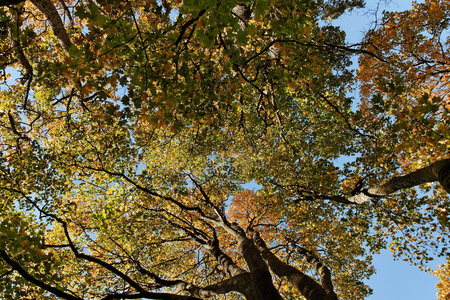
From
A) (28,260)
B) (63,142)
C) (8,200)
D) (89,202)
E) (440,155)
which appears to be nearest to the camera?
(28,260)

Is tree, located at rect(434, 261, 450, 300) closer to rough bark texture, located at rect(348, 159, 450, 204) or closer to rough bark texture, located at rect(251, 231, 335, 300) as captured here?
rough bark texture, located at rect(348, 159, 450, 204)

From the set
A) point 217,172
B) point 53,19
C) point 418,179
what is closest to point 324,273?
point 418,179

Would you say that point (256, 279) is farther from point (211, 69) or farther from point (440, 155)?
point (440, 155)

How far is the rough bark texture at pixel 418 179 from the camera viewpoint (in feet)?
11.4

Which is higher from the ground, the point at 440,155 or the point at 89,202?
the point at 89,202

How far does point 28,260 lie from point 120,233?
395 cm

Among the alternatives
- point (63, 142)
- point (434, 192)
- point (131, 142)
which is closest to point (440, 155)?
point (434, 192)

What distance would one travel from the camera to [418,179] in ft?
15.0

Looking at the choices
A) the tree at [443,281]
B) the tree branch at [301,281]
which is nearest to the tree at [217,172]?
the tree branch at [301,281]

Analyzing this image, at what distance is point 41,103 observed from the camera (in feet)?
30.8

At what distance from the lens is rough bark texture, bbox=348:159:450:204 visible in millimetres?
3486

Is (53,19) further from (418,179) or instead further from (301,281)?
(418,179)

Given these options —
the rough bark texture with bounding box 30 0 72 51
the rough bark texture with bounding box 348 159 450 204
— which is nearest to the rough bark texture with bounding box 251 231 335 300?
the rough bark texture with bounding box 348 159 450 204

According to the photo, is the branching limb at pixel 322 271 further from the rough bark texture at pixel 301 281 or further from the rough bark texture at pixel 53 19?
the rough bark texture at pixel 53 19
